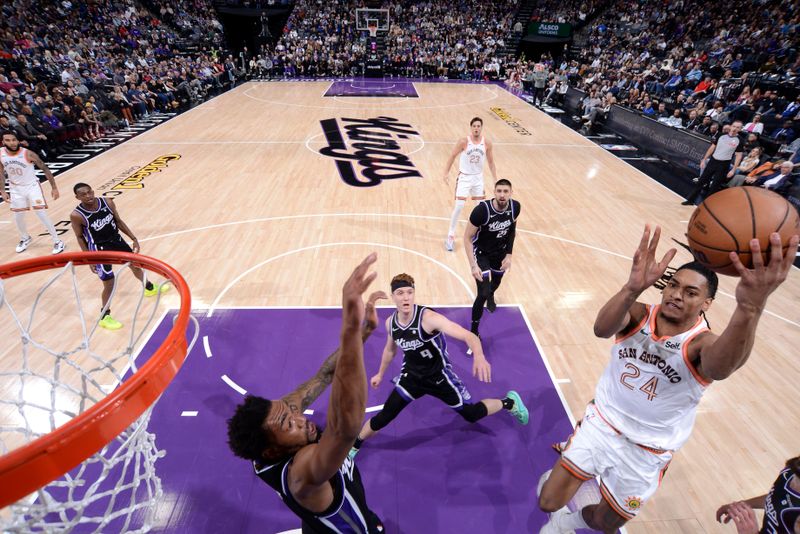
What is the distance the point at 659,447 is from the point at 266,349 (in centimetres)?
382

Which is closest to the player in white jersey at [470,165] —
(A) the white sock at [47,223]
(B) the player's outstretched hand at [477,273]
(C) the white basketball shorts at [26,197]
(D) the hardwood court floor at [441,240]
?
(D) the hardwood court floor at [441,240]

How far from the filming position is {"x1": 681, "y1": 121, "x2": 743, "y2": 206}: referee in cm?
843

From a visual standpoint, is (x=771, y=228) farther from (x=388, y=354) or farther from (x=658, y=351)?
(x=388, y=354)

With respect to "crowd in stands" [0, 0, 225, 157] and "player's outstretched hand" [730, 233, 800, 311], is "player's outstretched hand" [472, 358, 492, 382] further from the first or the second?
"crowd in stands" [0, 0, 225, 157]

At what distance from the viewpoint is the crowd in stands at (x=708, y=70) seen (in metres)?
11.3

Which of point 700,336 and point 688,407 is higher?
point 700,336

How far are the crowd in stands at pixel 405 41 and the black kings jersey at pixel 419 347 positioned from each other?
25017mm

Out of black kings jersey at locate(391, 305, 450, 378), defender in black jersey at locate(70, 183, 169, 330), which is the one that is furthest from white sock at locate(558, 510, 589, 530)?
defender in black jersey at locate(70, 183, 169, 330)

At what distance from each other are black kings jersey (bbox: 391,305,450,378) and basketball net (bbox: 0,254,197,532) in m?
1.56

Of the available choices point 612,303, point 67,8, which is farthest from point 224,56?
point 612,303

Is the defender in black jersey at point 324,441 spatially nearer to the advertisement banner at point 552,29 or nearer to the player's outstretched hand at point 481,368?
the player's outstretched hand at point 481,368

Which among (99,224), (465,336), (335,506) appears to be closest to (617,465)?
(465,336)

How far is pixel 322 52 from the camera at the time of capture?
25578 millimetres

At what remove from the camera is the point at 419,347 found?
134 inches
